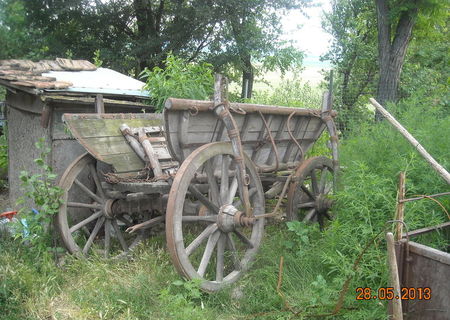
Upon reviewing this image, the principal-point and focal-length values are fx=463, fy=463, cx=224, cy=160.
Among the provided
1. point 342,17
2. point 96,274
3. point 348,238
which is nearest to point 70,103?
point 96,274

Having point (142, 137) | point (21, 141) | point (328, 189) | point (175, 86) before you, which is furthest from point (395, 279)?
point (21, 141)

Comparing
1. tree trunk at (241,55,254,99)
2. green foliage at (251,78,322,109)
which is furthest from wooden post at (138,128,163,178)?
tree trunk at (241,55,254,99)

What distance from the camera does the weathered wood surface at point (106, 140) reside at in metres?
4.57

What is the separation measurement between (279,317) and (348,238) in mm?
897

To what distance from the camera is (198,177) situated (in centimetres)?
416

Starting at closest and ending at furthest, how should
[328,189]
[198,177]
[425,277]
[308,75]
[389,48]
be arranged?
1. [425,277]
2. [198,177]
3. [328,189]
4. [389,48]
5. [308,75]

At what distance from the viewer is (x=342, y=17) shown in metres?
12.2

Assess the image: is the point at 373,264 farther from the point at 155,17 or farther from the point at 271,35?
the point at 155,17

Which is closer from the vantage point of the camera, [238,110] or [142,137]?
[238,110]

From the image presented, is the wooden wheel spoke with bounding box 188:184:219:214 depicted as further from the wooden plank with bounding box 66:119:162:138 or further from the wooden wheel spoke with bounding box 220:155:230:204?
the wooden plank with bounding box 66:119:162:138

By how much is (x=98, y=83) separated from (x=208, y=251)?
335 centimetres

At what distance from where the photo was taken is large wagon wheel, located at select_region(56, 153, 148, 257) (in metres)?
4.67

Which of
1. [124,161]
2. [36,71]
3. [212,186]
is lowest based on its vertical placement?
[212,186]

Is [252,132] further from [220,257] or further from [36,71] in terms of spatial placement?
[36,71]
